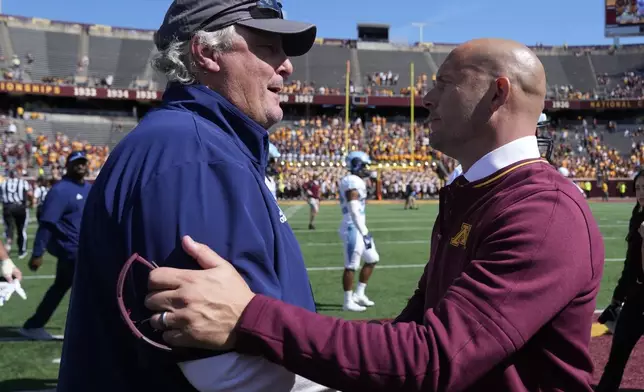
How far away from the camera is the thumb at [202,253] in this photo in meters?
1.22

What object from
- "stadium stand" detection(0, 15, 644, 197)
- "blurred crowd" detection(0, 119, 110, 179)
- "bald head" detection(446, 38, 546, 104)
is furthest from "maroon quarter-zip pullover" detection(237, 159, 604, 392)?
"stadium stand" detection(0, 15, 644, 197)

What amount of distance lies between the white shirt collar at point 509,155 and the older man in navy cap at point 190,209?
639 mm

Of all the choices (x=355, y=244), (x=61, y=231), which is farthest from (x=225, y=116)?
(x=355, y=244)

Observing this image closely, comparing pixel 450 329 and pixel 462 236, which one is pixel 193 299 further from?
pixel 462 236

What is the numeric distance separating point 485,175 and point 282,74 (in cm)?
66

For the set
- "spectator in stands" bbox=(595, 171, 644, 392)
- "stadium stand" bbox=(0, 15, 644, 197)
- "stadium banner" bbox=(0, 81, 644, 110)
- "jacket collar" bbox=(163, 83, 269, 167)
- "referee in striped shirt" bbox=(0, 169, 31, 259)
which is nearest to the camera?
"jacket collar" bbox=(163, 83, 269, 167)

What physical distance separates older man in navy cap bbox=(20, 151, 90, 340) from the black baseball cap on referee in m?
5.67

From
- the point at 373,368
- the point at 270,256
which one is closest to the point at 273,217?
the point at 270,256

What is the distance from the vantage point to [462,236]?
1.71m

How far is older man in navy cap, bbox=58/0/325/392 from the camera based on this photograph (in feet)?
4.17

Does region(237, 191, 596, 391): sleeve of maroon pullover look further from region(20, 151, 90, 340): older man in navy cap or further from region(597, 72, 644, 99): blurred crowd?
region(597, 72, 644, 99): blurred crowd

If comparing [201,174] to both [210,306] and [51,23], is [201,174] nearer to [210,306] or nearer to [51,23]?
[210,306]

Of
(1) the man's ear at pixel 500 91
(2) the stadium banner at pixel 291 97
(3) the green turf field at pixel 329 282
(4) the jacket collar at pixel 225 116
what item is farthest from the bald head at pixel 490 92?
(2) the stadium banner at pixel 291 97

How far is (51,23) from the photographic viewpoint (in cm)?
5062
